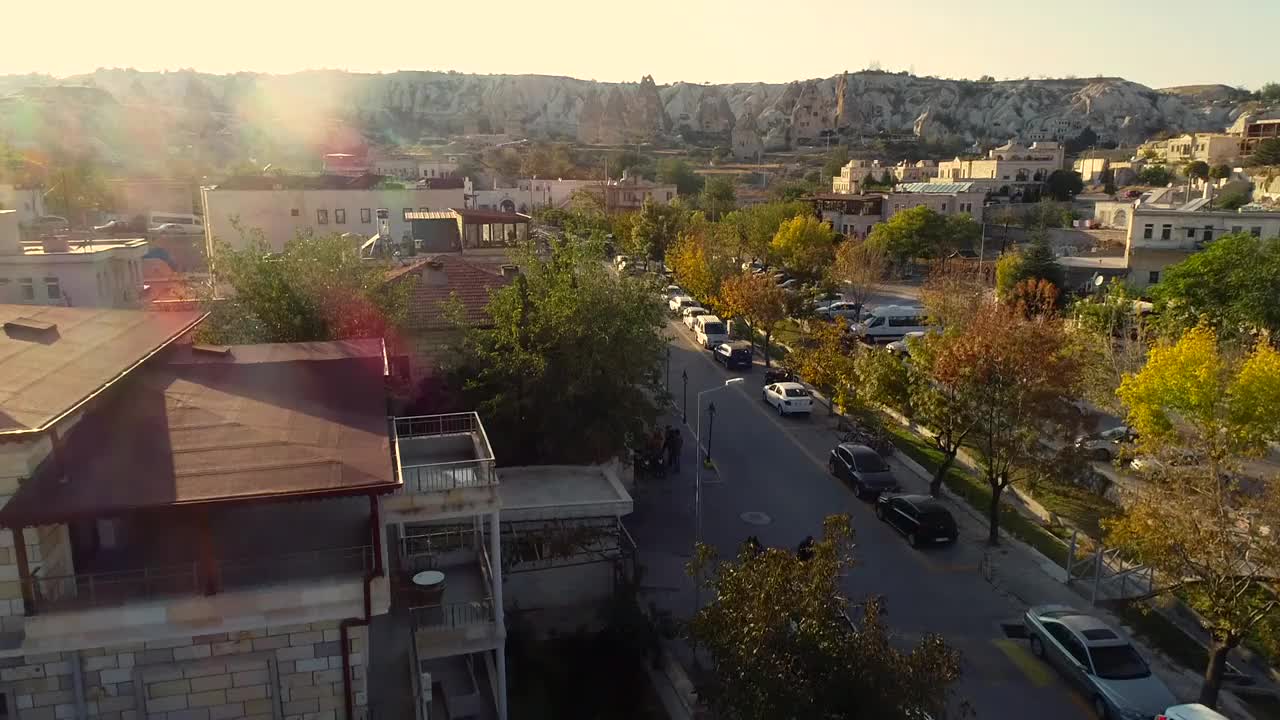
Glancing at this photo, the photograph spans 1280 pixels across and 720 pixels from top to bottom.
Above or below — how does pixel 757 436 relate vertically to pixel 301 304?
below

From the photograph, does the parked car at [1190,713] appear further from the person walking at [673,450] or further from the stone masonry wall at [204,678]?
the person walking at [673,450]

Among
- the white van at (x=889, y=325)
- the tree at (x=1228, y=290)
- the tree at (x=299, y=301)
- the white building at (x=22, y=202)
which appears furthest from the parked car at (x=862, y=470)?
the white building at (x=22, y=202)

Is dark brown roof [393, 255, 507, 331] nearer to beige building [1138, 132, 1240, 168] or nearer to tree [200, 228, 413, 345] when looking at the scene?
tree [200, 228, 413, 345]

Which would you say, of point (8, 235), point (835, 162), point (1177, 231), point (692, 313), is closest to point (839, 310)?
point (692, 313)

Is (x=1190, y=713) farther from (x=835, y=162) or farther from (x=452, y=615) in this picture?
(x=835, y=162)

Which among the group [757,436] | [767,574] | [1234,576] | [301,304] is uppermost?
[301,304]

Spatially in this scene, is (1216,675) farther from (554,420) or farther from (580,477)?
(554,420)

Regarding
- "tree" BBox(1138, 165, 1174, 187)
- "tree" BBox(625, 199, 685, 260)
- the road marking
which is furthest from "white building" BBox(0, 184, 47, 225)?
"tree" BBox(1138, 165, 1174, 187)

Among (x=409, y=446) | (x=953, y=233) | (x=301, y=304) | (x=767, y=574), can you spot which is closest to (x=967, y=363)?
(x=767, y=574)
